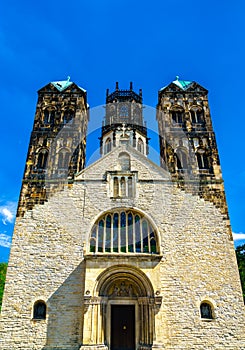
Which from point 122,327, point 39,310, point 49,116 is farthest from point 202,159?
point 39,310

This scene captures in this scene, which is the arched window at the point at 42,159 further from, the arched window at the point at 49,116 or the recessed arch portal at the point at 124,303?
the recessed arch portal at the point at 124,303

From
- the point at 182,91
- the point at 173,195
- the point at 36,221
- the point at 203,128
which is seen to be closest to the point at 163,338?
the point at 173,195

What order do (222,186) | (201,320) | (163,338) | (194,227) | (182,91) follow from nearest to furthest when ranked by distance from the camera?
1. (163,338)
2. (201,320)
3. (194,227)
4. (222,186)
5. (182,91)

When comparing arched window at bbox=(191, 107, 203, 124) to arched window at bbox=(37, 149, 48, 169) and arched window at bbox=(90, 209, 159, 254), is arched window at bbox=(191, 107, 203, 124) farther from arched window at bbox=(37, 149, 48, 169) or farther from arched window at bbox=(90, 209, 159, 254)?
arched window at bbox=(37, 149, 48, 169)

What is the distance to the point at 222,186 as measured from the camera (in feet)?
51.9

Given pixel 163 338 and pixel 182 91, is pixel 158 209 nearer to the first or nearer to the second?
pixel 163 338

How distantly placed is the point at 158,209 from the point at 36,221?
6.76 meters

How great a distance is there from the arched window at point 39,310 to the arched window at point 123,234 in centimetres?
335

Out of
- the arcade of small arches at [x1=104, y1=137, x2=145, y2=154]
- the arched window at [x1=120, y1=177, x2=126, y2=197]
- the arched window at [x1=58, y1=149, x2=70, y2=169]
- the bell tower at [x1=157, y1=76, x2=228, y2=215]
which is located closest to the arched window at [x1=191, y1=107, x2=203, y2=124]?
the bell tower at [x1=157, y1=76, x2=228, y2=215]

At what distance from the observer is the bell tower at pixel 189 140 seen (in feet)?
51.8

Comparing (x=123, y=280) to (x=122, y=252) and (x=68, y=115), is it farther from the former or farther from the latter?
(x=68, y=115)

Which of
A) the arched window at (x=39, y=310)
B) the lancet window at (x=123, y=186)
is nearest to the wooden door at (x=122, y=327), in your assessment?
the arched window at (x=39, y=310)

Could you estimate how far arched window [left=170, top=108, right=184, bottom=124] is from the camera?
1895 cm

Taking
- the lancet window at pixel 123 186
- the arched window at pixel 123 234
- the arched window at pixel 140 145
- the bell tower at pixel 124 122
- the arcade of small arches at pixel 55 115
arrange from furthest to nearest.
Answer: the arched window at pixel 140 145 → the bell tower at pixel 124 122 → the arcade of small arches at pixel 55 115 → the lancet window at pixel 123 186 → the arched window at pixel 123 234
